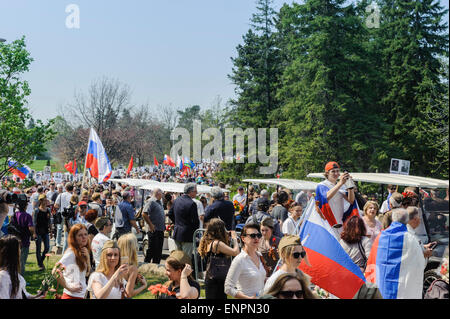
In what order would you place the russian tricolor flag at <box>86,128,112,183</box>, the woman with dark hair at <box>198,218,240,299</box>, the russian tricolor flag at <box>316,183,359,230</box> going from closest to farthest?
the woman with dark hair at <box>198,218,240,299</box> < the russian tricolor flag at <box>316,183,359,230</box> < the russian tricolor flag at <box>86,128,112,183</box>

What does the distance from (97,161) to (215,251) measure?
12.3m

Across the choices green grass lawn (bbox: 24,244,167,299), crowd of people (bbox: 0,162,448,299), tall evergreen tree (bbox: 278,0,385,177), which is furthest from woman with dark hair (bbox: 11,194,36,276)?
tall evergreen tree (bbox: 278,0,385,177)

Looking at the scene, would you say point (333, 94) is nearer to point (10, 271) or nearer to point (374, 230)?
point (374, 230)

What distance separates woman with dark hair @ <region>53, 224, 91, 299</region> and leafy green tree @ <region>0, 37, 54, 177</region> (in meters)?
10.3

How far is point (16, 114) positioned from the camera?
1545 centimetres

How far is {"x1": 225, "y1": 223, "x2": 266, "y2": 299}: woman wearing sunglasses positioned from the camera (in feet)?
16.5

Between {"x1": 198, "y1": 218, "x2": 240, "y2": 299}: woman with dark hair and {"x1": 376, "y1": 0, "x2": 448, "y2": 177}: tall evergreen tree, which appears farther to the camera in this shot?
{"x1": 376, "y1": 0, "x2": 448, "y2": 177}: tall evergreen tree

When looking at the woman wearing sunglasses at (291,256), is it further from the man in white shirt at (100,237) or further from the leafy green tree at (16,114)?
the leafy green tree at (16,114)

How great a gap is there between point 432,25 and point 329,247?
29933 millimetres

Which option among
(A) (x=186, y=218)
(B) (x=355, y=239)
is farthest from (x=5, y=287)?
(A) (x=186, y=218)

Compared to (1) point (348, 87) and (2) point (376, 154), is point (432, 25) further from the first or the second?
(2) point (376, 154)

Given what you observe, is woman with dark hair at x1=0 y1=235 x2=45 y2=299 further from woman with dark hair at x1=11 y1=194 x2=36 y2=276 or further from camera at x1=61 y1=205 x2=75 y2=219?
camera at x1=61 y1=205 x2=75 y2=219

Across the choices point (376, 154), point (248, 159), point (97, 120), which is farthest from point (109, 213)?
point (97, 120)

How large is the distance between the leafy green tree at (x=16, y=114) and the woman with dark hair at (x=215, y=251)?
426 inches
